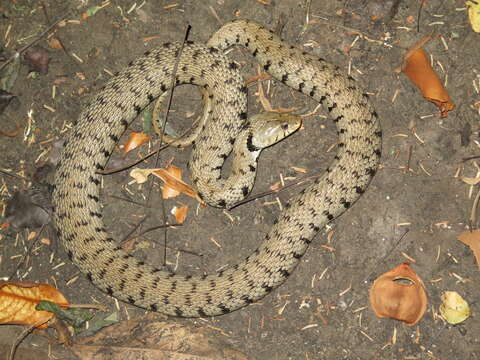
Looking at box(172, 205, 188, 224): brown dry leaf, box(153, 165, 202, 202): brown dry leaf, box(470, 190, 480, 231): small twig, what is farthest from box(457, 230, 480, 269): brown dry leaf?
box(172, 205, 188, 224): brown dry leaf

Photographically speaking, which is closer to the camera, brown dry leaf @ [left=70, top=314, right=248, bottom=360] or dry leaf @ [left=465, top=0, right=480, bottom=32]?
brown dry leaf @ [left=70, top=314, right=248, bottom=360]

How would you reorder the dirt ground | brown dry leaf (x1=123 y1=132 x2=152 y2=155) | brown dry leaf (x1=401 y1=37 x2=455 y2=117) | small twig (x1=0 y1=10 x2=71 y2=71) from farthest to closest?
small twig (x1=0 y1=10 x2=71 y2=71), brown dry leaf (x1=123 y1=132 x2=152 y2=155), brown dry leaf (x1=401 y1=37 x2=455 y2=117), the dirt ground

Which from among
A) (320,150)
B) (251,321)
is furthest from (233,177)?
(251,321)

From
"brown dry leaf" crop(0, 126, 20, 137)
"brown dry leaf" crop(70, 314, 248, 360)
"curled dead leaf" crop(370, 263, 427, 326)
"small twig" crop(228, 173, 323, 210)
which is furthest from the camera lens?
"brown dry leaf" crop(0, 126, 20, 137)

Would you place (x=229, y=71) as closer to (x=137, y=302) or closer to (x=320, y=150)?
(x=320, y=150)

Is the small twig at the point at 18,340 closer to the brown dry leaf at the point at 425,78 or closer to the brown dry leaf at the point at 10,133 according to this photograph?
the brown dry leaf at the point at 10,133

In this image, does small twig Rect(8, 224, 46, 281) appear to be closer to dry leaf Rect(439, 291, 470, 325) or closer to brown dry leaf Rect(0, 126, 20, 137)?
brown dry leaf Rect(0, 126, 20, 137)
